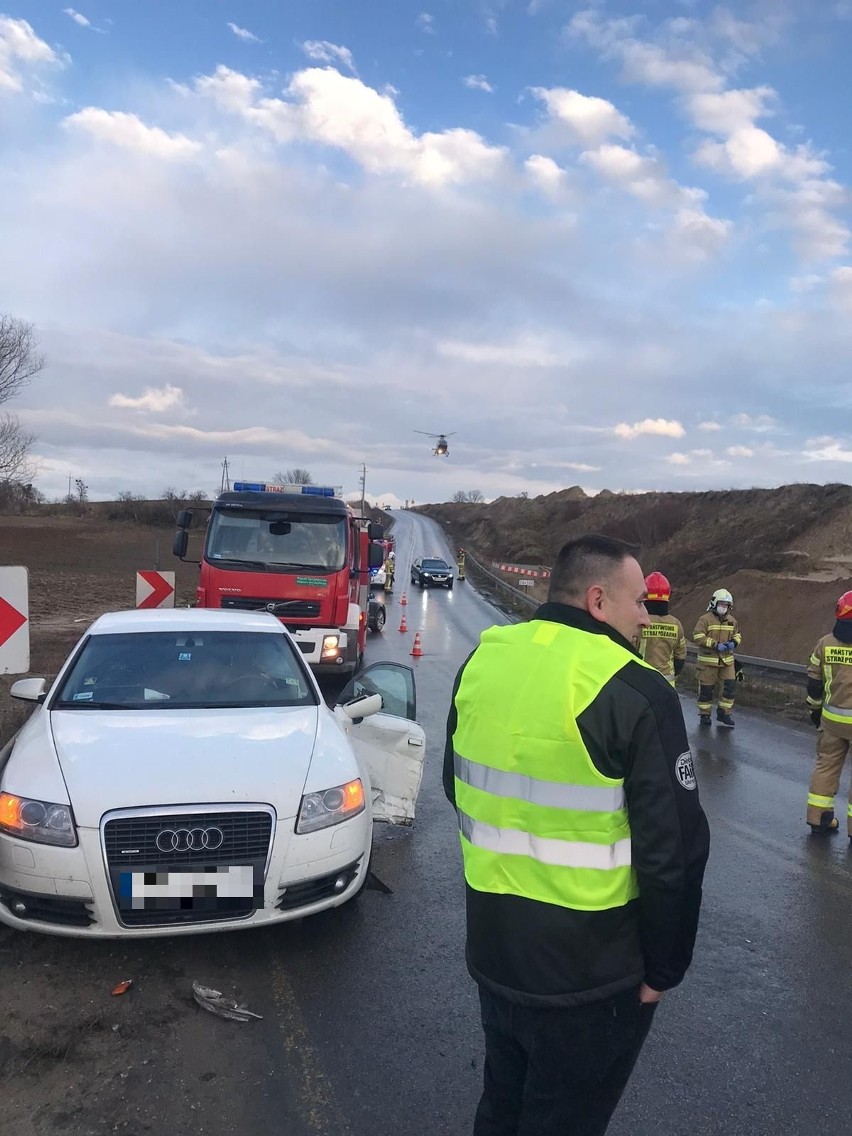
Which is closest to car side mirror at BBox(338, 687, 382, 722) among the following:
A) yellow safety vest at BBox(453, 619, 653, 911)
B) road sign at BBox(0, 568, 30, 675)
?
road sign at BBox(0, 568, 30, 675)

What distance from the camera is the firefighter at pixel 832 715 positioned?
20.1ft

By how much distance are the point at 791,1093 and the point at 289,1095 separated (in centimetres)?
183

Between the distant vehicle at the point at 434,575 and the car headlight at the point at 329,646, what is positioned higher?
the car headlight at the point at 329,646

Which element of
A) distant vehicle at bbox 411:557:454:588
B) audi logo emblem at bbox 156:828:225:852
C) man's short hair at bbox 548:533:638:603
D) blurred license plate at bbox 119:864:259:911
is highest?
man's short hair at bbox 548:533:638:603

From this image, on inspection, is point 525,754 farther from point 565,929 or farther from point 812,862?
point 812,862

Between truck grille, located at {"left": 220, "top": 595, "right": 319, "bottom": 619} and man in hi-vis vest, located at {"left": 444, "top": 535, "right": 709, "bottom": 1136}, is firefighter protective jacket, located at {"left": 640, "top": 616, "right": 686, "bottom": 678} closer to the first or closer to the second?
truck grille, located at {"left": 220, "top": 595, "right": 319, "bottom": 619}

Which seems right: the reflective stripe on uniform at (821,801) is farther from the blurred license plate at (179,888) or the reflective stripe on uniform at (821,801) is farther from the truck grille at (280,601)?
the truck grille at (280,601)

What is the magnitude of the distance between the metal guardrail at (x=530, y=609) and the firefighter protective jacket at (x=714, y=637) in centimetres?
266

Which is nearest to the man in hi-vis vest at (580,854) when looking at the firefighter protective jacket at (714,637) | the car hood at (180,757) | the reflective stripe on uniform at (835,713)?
the car hood at (180,757)

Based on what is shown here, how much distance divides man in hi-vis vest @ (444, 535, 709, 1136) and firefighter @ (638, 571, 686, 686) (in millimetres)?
7667

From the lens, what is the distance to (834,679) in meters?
6.22

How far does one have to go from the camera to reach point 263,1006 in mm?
3627

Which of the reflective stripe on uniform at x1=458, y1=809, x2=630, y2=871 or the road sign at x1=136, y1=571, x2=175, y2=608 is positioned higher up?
the reflective stripe on uniform at x1=458, y1=809, x2=630, y2=871

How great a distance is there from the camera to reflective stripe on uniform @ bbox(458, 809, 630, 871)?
1.96 m
